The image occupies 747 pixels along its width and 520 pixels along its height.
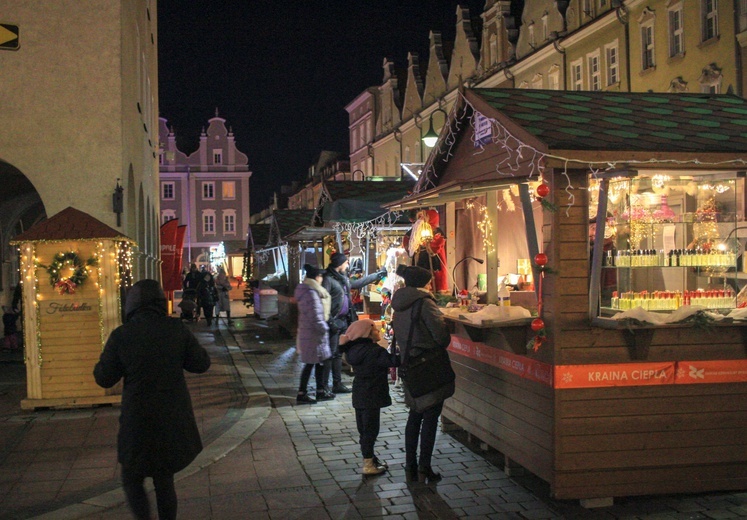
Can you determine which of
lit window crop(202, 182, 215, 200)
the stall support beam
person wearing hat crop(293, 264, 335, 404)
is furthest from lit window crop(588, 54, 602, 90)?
lit window crop(202, 182, 215, 200)

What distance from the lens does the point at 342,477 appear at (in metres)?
6.85

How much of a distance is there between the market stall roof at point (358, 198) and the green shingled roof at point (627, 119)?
4.25 metres

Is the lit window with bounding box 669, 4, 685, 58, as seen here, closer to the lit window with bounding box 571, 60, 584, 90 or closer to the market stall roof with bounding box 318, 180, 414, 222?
the lit window with bounding box 571, 60, 584, 90

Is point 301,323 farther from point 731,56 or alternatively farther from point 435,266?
point 731,56

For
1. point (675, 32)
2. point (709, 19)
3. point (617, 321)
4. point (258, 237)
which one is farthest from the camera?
point (258, 237)

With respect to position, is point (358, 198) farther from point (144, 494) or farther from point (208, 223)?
point (208, 223)

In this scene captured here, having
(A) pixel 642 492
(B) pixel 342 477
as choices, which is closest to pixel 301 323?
(B) pixel 342 477

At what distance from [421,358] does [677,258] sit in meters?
2.46

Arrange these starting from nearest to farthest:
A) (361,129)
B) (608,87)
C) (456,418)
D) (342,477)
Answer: (342,477) → (456,418) → (608,87) → (361,129)

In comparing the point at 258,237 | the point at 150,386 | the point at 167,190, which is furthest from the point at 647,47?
the point at 167,190

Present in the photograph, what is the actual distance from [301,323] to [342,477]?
3823 millimetres

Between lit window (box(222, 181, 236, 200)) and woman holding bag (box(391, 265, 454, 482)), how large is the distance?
66.7 meters

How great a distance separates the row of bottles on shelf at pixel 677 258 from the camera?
6.77m

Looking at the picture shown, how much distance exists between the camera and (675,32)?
22.1 m
